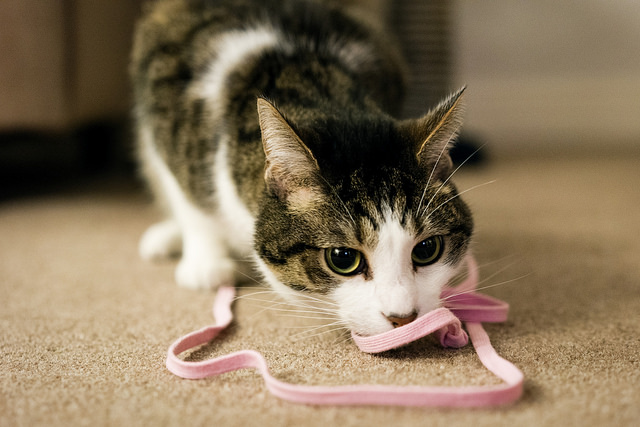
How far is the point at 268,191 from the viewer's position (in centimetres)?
116

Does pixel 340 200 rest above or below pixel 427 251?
above

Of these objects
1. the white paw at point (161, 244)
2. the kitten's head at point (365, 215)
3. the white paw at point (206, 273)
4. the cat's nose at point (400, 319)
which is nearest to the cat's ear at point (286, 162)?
the kitten's head at point (365, 215)

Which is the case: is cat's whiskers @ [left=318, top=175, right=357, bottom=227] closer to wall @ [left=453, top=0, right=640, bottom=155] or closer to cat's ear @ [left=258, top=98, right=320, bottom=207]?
cat's ear @ [left=258, top=98, right=320, bottom=207]

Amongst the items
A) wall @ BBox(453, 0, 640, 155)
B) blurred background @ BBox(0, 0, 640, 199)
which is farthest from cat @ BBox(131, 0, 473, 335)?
wall @ BBox(453, 0, 640, 155)

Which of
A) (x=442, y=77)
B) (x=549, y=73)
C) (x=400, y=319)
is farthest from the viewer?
(x=549, y=73)

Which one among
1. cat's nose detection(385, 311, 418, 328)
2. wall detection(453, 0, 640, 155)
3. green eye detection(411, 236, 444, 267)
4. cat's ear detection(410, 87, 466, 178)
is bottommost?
wall detection(453, 0, 640, 155)

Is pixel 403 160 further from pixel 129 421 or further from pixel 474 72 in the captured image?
pixel 474 72

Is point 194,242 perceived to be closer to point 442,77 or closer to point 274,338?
point 274,338

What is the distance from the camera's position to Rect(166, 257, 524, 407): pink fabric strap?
2.88 feet

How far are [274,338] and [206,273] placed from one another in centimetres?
36

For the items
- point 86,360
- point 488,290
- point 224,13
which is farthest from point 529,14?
point 86,360

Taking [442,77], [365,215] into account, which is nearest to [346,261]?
[365,215]

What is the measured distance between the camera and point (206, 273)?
57.1 inches

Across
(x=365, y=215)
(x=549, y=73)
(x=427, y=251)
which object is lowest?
(x=549, y=73)
